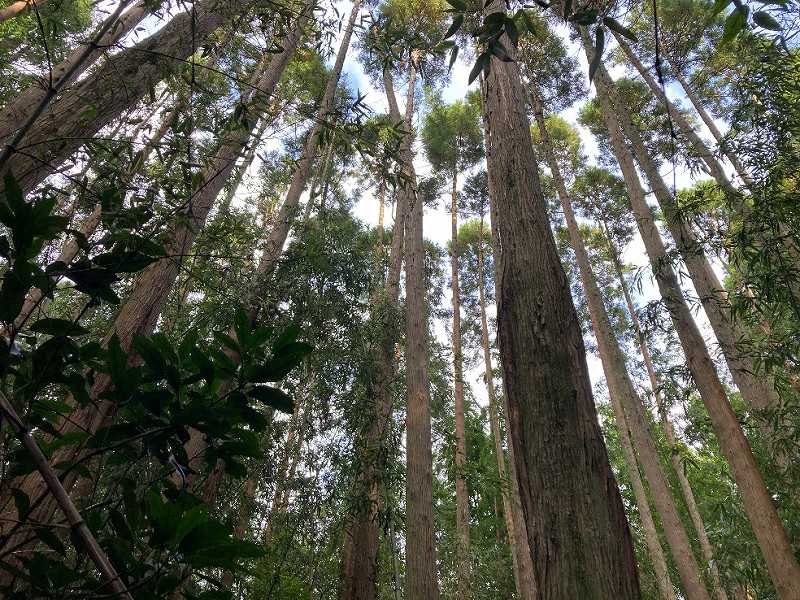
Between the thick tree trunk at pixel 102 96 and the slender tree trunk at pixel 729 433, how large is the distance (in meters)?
4.21

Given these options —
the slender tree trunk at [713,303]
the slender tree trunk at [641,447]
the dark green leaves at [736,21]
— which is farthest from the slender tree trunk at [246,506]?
the slender tree trunk at [641,447]

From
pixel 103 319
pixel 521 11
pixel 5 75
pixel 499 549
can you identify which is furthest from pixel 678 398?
pixel 499 549

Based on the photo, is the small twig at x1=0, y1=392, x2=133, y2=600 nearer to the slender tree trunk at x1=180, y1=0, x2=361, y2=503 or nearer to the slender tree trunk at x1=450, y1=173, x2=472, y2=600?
the slender tree trunk at x1=180, y1=0, x2=361, y2=503

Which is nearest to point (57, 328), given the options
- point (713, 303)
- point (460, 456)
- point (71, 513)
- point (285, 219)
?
point (71, 513)

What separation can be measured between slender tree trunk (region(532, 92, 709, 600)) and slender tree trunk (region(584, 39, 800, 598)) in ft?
9.67

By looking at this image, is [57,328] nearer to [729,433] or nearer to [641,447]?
[729,433]

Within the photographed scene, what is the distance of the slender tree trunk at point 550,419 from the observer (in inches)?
46.3

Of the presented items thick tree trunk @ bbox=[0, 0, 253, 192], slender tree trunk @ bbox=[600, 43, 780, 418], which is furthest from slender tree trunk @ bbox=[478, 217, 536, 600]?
thick tree trunk @ bbox=[0, 0, 253, 192]

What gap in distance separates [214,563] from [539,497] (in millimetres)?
905

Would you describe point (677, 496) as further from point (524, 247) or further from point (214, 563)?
point (214, 563)

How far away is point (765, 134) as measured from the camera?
4.14m

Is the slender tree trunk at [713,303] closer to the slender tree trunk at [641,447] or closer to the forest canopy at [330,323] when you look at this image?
the forest canopy at [330,323]

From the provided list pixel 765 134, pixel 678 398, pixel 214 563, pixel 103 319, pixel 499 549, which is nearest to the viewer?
pixel 214 563

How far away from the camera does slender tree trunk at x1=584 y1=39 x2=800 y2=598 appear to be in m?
3.28
